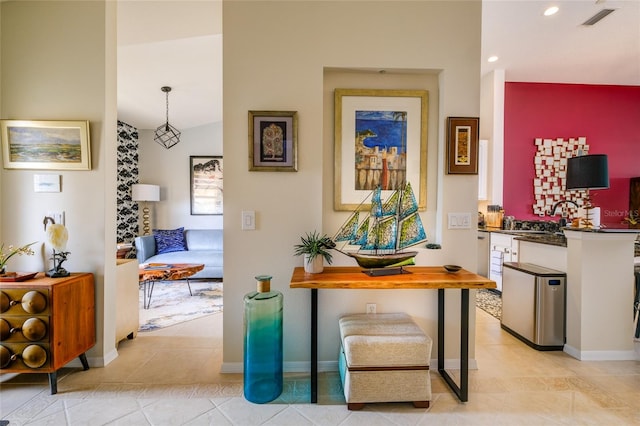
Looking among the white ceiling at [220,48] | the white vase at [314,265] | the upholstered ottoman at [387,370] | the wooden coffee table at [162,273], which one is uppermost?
the white ceiling at [220,48]

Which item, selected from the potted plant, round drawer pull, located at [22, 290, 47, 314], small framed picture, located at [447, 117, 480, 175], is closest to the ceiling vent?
small framed picture, located at [447, 117, 480, 175]

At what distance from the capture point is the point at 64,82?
225 centimetres

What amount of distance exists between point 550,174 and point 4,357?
6.83 m

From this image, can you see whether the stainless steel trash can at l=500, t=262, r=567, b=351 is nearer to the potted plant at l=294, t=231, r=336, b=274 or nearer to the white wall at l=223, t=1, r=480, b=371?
the white wall at l=223, t=1, r=480, b=371

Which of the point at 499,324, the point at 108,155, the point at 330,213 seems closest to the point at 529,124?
the point at 499,324

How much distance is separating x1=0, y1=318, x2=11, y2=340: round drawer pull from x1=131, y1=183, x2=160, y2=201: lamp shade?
12.1ft

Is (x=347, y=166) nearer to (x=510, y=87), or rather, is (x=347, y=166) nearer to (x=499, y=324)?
(x=499, y=324)

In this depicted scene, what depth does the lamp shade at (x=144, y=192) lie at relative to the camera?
17.3 ft

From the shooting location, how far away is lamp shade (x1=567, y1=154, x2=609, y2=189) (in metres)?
2.83

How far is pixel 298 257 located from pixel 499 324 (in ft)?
8.07

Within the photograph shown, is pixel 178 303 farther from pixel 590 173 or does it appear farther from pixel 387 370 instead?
pixel 590 173

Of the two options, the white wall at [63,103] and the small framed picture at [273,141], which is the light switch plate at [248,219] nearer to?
the small framed picture at [273,141]

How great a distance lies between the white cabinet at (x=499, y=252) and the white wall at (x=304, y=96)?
78.9 inches

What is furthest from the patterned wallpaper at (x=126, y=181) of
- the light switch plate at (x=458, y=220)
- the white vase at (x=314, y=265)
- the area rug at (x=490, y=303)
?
the area rug at (x=490, y=303)
